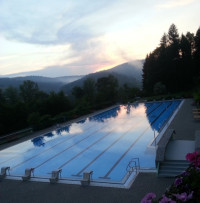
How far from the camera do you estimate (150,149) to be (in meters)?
12.4

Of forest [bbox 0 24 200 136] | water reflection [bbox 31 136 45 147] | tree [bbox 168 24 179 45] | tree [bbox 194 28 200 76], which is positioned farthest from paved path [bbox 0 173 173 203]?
tree [bbox 168 24 179 45]

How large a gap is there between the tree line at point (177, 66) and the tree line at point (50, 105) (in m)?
4.38

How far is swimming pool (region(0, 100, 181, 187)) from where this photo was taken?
421 inches

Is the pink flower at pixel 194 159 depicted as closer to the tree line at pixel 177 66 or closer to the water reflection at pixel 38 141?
the water reflection at pixel 38 141

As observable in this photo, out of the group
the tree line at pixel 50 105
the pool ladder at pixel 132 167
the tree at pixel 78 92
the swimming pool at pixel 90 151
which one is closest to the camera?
the pool ladder at pixel 132 167

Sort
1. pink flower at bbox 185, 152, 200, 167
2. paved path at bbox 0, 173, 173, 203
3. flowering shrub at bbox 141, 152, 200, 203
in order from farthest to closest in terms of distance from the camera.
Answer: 1. paved path at bbox 0, 173, 173, 203
2. pink flower at bbox 185, 152, 200, 167
3. flowering shrub at bbox 141, 152, 200, 203

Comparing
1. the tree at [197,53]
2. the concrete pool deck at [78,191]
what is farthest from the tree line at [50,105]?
the concrete pool deck at [78,191]

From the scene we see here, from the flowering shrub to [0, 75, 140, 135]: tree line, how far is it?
57.4 feet

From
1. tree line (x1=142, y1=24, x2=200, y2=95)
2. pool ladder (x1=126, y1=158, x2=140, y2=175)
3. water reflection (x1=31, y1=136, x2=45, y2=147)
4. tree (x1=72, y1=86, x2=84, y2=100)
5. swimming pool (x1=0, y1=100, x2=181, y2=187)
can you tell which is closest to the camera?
pool ladder (x1=126, y1=158, x2=140, y2=175)

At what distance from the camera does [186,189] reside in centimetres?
267

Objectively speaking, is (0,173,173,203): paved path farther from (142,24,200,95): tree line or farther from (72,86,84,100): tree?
(72,86,84,100): tree

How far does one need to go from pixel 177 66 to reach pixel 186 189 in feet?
122

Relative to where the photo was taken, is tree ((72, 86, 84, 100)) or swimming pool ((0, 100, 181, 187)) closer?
swimming pool ((0, 100, 181, 187))

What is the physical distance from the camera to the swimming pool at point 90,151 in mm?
10692
